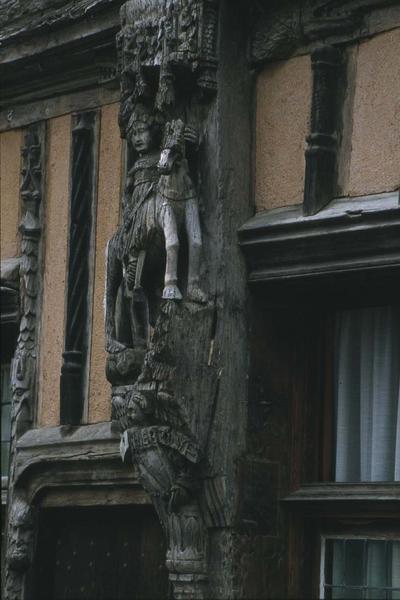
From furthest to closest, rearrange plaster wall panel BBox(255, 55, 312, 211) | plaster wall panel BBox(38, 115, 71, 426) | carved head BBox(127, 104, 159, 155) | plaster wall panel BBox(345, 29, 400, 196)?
plaster wall panel BBox(38, 115, 71, 426) → carved head BBox(127, 104, 159, 155) → plaster wall panel BBox(255, 55, 312, 211) → plaster wall panel BBox(345, 29, 400, 196)

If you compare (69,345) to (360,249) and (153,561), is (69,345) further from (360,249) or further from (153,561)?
(360,249)

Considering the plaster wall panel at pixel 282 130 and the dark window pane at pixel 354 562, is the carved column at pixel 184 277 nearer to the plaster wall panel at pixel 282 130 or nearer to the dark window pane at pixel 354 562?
the plaster wall panel at pixel 282 130

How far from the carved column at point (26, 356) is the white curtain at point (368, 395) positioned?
184cm

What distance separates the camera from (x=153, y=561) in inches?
320

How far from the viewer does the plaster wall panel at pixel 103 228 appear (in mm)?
8508

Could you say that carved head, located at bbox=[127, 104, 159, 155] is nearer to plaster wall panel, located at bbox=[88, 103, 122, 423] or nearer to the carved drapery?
the carved drapery

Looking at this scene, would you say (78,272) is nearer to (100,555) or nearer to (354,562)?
(100,555)

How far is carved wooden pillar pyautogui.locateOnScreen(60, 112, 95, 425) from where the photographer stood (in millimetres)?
8617

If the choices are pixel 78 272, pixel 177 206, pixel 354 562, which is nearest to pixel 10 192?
pixel 78 272

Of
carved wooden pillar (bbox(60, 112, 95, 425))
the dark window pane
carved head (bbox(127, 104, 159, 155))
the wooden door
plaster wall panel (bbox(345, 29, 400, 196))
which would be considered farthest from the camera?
carved wooden pillar (bbox(60, 112, 95, 425))

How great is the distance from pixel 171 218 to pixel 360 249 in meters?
0.84

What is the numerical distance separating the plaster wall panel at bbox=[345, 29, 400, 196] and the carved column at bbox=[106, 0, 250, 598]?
0.57 m

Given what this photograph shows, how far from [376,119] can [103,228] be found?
179 cm

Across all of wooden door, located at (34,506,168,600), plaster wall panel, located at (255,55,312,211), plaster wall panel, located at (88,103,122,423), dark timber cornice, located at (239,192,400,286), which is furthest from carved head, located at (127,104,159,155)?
wooden door, located at (34,506,168,600)
